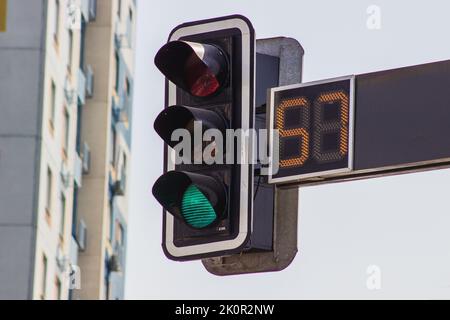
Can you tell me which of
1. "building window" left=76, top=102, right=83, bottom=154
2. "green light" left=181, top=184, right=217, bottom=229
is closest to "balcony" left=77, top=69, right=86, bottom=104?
"building window" left=76, top=102, right=83, bottom=154

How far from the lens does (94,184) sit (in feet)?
162

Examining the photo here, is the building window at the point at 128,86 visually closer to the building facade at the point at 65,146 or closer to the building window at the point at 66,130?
the building facade at the point at 65,146

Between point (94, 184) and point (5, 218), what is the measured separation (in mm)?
8491

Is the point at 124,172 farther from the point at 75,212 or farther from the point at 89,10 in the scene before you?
the point at 89,10

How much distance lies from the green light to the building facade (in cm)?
3134

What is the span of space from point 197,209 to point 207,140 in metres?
0.35

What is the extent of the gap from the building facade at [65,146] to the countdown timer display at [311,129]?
31.0 metres

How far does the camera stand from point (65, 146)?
4553 cm

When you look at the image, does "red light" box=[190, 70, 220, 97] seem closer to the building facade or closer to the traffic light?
the traffic light

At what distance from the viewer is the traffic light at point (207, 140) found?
8461 millimetres

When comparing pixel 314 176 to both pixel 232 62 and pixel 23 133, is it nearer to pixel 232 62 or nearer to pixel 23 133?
pixel 232 62

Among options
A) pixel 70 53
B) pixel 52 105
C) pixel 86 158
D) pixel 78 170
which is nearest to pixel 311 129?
pixel 52 105

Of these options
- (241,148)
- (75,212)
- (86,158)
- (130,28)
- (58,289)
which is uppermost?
(130,28)
